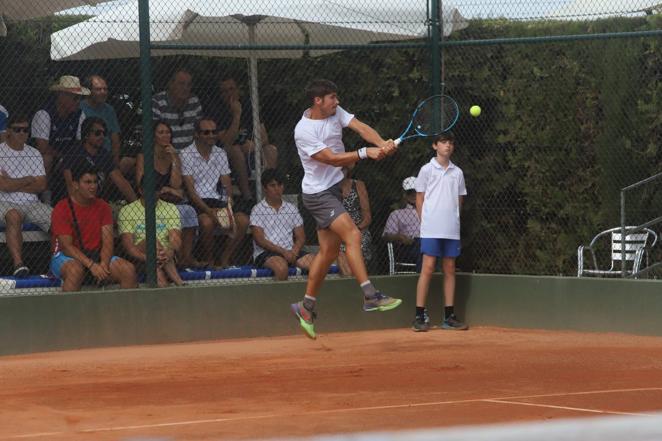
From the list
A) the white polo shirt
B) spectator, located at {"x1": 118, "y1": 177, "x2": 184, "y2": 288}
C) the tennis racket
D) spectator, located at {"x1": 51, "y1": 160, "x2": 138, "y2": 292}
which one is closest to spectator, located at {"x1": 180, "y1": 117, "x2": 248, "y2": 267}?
the white polo shirt

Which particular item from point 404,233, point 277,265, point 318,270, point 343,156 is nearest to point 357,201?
point 404,233

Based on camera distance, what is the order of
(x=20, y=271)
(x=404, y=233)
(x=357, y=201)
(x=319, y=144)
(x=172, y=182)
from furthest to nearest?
(x=404, y=233)
(x=357, y=201)
(x=172, y=182)
(x=20, y=271)
(x=319, y=144)

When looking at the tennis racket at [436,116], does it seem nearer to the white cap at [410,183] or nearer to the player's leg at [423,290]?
the white cap at [410,183]

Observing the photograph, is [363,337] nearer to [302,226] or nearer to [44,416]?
[302,226]

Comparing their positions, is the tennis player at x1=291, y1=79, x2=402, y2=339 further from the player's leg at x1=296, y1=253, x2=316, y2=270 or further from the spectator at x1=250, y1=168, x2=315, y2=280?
the player's leg at x1=296, y1=253, x2=316, y2=270

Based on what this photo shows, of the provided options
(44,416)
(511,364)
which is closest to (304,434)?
(44,416)

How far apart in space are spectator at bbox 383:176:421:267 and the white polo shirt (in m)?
0.99

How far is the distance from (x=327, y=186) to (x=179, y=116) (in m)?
1.97

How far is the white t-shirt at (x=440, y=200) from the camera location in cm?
1091

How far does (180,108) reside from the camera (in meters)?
10.9

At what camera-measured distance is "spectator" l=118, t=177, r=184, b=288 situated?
10.4 m

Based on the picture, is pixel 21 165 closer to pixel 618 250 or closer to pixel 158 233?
pixel 158 233

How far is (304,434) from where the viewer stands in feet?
19.2

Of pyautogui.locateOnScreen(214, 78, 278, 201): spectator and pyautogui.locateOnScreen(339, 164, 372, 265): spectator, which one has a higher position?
pyautogui.locateOnScreen(214, 78, 278, 201): spectator
